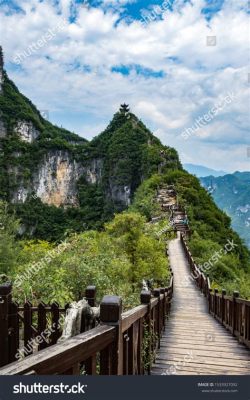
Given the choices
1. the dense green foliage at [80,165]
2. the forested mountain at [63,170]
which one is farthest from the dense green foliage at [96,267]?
the forested mountain at [63,170]

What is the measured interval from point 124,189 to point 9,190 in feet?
77.0

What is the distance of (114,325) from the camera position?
234cm

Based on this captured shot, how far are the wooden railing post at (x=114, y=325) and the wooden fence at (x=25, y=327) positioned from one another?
6.49ft

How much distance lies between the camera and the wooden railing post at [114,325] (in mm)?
2291

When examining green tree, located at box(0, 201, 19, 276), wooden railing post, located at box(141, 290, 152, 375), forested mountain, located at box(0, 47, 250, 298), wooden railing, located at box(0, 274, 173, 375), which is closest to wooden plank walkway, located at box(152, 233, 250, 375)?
wooden railing post, located at box(141, 290, 152, 375)

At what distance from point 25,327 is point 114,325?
2758 mm

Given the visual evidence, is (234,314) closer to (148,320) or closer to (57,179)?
(148,320)

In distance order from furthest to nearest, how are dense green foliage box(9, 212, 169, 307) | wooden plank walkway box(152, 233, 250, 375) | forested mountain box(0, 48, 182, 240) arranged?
1. forested mountain box(0, 48, 182, 240)
2. dense green foliage box(9, 212, 169, 307)
3. wooden plank walkway box(152, 233, 250, 375)

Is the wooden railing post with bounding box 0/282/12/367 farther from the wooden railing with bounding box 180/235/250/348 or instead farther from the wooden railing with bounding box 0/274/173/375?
the wooden railing with bounding box 180/235/250/348

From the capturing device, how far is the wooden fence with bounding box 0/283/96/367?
4.06 m

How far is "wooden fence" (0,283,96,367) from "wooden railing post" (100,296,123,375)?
6.49ft

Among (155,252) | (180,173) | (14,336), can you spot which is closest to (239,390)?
(14,336)

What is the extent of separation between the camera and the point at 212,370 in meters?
4.51

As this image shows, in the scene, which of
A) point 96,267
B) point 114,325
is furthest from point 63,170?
point 114,325
